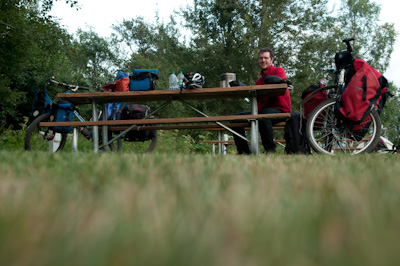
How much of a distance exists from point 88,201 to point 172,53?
19.2 m

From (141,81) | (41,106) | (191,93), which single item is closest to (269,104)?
(191,93)

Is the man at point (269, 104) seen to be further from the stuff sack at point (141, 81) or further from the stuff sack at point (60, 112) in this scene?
the stuff sack at point (60, 112)

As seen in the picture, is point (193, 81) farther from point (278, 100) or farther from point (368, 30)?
point (368, 30)

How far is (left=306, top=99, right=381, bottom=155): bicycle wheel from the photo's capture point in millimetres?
4223

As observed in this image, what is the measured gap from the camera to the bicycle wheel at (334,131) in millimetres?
A: 4223

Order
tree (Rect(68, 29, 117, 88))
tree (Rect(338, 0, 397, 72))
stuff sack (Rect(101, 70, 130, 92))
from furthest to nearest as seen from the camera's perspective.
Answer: tree (Rect(68, 29, 117, 88)) < tree (Rect(338, 0, 397, 72)) < stuff sack (Rect(101, 70, 130, 92))

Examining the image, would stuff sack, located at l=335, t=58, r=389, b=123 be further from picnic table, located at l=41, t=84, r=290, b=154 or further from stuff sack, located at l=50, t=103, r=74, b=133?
stuff sack, located at l=50, t=103, r=74, b=133

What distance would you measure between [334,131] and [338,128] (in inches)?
2.9

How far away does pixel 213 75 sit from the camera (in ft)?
62.1

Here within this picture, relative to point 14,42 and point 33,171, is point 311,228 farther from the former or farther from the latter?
point 14,42

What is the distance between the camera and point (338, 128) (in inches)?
177

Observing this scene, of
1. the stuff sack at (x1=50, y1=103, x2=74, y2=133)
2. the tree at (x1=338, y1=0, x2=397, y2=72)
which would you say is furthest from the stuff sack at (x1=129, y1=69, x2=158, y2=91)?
the tree at (x1=338, y1=0, x2=397, y2=72)

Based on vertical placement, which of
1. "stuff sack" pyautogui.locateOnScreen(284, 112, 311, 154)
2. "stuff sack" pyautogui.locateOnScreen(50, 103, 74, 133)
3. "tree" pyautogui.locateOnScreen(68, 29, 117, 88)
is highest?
"tree" pyautogui.locateOnScreen(68, 29, 117, 88)

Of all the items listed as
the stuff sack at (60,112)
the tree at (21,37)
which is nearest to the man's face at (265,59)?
the stuff sack at (60,112)
